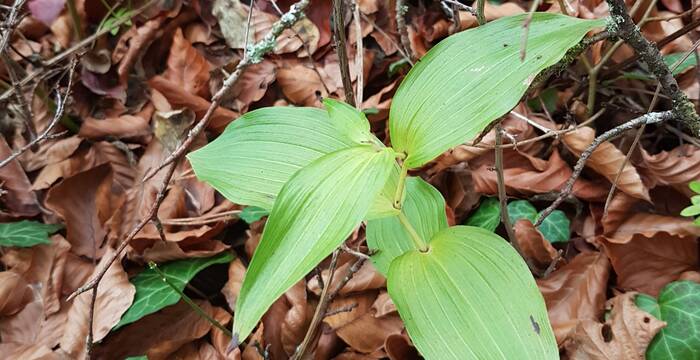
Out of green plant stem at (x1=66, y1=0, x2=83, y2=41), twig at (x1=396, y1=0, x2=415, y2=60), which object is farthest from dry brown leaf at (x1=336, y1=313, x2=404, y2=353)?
green plant stem at (x1=66, y1=0, x2=83, y2=41)

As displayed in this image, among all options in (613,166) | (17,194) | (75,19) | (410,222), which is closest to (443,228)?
(410,222)

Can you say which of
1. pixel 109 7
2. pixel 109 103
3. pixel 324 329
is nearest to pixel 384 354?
pixel 324 329

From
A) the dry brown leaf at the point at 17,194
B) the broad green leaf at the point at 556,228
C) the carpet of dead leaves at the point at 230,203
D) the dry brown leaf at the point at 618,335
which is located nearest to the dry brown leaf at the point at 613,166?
the carpet of dead leaves at the point at 230,203

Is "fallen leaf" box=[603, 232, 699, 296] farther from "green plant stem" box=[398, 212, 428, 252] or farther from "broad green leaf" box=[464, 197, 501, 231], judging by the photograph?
"green plant stem" box=[398, 212, 428, 252]

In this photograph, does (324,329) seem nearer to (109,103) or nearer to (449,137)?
(449,137)

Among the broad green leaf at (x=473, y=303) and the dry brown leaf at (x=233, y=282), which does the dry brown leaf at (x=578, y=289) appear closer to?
the broad green leaf at (x=473, y=303)

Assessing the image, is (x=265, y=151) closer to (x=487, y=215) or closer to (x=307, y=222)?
(x=307, y=222)
